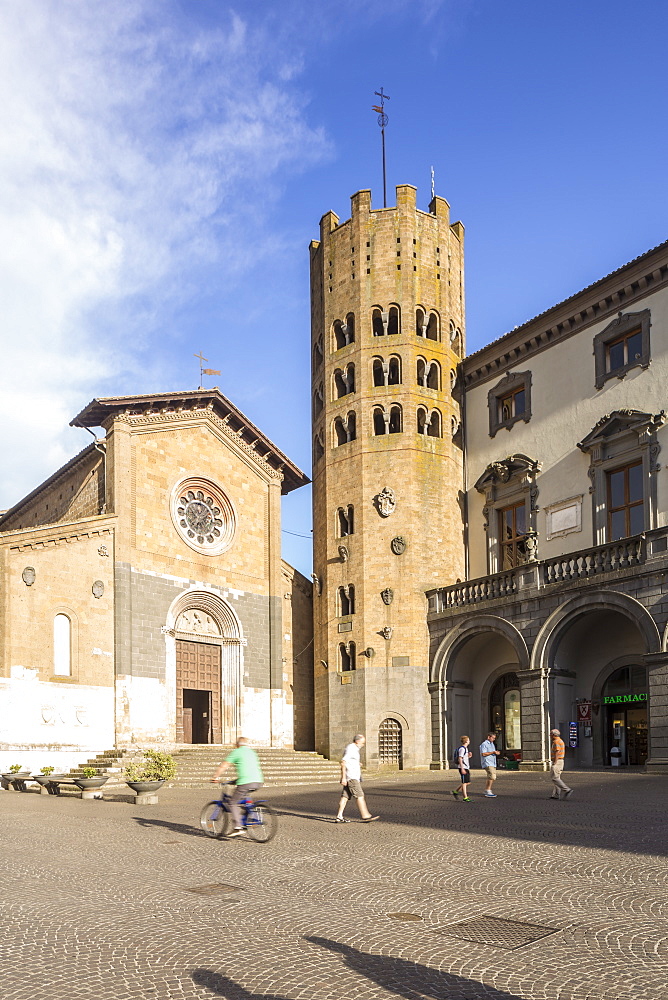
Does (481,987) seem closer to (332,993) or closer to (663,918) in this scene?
(332,993)

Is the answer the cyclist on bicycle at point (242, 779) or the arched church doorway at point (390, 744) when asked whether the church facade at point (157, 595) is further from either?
the cyclist on bicycle at point (242, 779)

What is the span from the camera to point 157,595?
113 feet

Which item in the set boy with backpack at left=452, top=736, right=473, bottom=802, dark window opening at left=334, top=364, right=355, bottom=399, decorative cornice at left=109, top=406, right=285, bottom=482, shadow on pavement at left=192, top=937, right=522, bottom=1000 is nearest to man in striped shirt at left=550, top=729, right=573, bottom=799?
boy with backpack at left=452, top=736, right=473, bottom=802

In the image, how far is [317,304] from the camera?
39.9 meters

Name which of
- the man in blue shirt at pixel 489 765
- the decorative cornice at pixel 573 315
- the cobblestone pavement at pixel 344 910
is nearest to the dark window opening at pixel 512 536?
the decorative cornice at pixel 573 315

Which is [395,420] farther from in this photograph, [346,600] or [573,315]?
[573,315]

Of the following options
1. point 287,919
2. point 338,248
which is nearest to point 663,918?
point 287,919

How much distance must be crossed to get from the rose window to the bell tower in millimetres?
3619

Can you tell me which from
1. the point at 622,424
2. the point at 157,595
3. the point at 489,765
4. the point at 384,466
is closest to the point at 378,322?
the point at 384,466

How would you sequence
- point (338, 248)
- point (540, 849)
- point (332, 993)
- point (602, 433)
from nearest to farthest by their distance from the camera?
point (332, 993)
point (540, 849)
point (602, 433)
point (338, 248)

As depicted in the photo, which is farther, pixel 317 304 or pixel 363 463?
pixel 317 304

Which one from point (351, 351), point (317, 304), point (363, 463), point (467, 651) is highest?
point (317, 304)

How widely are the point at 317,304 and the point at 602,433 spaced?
46.8 ft

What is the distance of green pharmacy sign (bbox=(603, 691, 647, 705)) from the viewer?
29.2m
